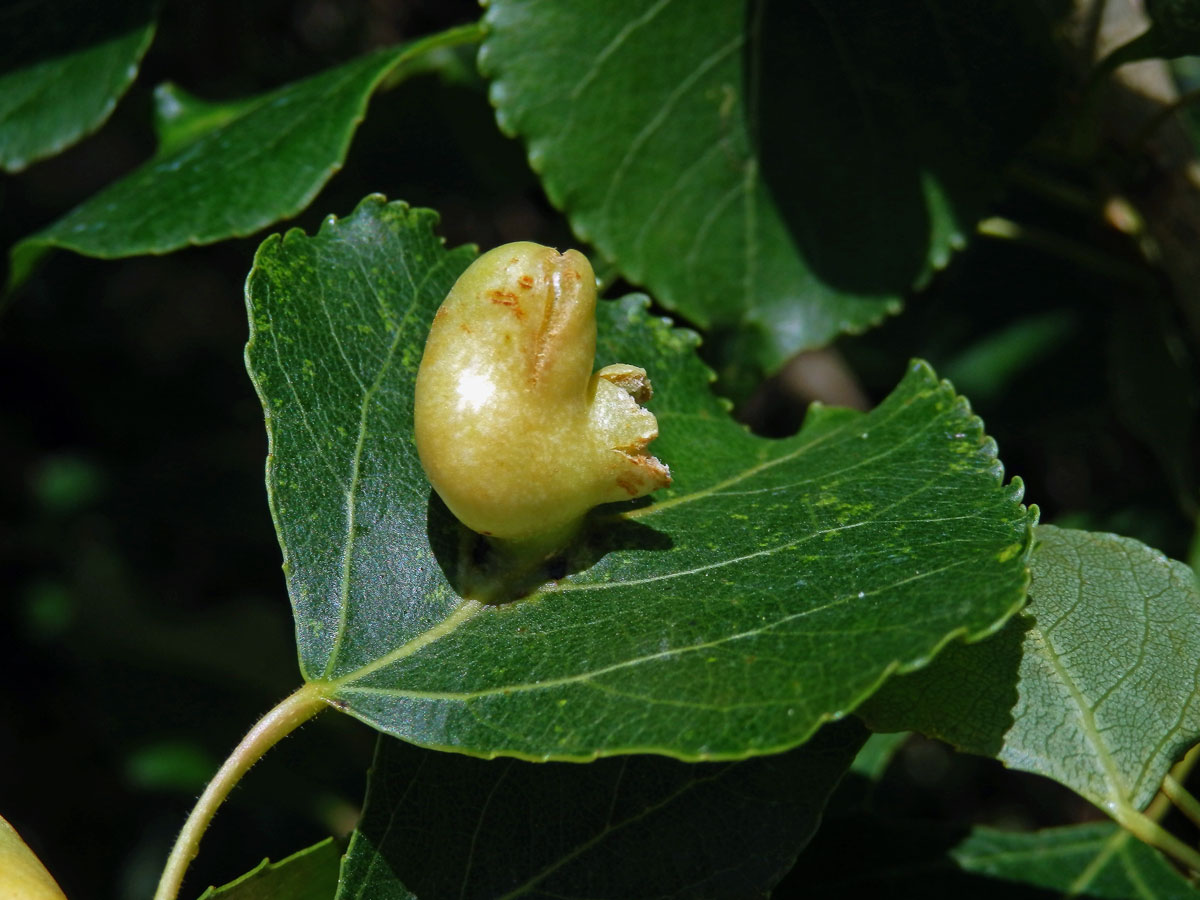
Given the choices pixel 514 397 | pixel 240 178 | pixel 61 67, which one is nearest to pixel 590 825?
pixel 514 397

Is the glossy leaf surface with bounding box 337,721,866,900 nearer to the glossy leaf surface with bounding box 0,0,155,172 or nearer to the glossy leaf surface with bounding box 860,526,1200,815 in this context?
the glossy leaf surface with bounding box 860,526,1200,815

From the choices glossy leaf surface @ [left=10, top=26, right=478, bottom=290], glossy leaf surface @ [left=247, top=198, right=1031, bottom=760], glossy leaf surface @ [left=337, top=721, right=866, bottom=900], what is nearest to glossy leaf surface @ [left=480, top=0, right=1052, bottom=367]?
glossy leaf surface @ [left=10, top=26, right=478, bottom=290]

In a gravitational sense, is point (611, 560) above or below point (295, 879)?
above

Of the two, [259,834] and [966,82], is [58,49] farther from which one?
[259,834]

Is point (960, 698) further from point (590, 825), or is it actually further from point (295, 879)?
point (295, 879)

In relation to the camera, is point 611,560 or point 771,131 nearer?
point 611,560
